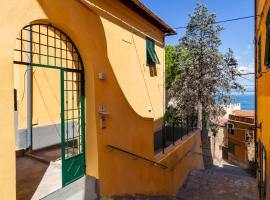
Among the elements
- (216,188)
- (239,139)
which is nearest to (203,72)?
(216,188)

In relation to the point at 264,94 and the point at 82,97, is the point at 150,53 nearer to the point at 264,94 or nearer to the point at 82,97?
the point at 264,94

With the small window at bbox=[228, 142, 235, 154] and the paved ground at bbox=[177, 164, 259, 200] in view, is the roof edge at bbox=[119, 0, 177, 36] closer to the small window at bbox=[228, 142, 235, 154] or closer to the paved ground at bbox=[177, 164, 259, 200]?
the paved ground at bbox=[177, 164, 259, 200]

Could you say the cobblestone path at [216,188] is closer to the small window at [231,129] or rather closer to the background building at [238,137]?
the background building at [238,137]

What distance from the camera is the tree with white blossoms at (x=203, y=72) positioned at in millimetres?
16656

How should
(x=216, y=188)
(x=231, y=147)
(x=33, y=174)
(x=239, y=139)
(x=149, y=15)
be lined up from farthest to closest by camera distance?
(x=231, y=147) < (x=239, y=139) < (x=149, y=15) < (x=216, y=188) < (x=33, y=174)

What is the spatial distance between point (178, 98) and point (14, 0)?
14.7 metres

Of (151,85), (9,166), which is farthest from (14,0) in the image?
(151,85)

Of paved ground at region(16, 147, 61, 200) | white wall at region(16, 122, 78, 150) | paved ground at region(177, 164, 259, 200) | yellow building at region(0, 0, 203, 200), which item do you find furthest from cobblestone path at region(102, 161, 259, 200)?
white wall at region(16, 122, 78, 150)

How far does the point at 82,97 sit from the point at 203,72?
12446mm

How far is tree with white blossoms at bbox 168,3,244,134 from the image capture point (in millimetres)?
16656

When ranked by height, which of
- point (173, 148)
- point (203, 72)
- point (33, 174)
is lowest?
point (173, 148)

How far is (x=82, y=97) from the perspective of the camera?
5789 millimetres

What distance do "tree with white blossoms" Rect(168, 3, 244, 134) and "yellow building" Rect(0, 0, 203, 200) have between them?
19.4ft

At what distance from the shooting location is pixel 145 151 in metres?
7.95
